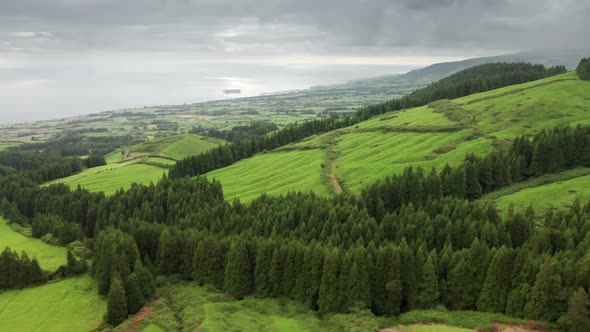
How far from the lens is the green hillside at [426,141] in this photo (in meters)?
140

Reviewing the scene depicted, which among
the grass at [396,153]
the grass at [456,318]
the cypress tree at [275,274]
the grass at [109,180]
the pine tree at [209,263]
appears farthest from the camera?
the grass at [109,180]

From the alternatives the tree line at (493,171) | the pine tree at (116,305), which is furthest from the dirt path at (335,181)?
the pine tree at (116,305)

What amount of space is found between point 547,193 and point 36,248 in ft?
469

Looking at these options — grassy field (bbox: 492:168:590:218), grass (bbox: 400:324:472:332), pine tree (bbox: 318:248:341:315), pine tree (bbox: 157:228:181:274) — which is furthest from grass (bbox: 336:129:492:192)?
grass (bbox: 400:324:472:332)

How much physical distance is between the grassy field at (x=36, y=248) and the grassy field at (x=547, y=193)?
116371mm

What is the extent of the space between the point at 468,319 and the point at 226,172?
140 metres

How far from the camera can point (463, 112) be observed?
18850 centimetres

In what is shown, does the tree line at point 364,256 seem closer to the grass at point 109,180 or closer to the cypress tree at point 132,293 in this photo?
the cypress tree at point 132,293

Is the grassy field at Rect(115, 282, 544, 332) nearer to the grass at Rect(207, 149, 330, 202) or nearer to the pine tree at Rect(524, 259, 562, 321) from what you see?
the pine tree at Rect(524, 259, 562, 321)

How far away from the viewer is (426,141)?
16088 cm

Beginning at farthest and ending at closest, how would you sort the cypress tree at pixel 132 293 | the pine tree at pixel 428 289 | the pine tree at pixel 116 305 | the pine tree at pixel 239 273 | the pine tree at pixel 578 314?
the pine tree at pixel 239 273, the cypress tree at pixel 132 293, the pine tree at pixel 116 305, the pine tree at pixel 428 289, the pine tree at pixel 578 314

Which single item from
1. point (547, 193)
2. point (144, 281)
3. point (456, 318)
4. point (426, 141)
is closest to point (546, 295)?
point (456, 318)

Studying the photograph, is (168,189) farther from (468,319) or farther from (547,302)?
(547,302)

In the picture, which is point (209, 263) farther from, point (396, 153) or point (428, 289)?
point (396, 153)
